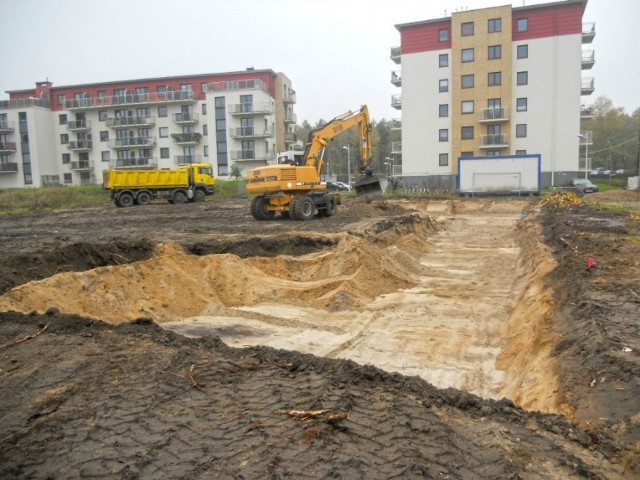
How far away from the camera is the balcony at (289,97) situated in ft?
226

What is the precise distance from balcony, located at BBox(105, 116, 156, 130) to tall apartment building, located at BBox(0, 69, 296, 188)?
0.40 ft

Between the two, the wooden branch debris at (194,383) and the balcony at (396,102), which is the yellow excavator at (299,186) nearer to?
the wooden branch debris at (194,383)

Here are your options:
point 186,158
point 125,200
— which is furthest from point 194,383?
point 186,158

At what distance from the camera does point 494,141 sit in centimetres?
4856

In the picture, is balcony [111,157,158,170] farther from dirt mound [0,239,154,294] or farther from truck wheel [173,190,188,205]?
dirt mound [0,239,154,294]

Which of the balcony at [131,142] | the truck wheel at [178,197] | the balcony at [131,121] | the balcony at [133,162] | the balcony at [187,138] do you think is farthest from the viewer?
the balcony at [133,162]

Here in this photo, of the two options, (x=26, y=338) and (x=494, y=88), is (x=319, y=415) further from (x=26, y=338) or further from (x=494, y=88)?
(x=494, y=88)

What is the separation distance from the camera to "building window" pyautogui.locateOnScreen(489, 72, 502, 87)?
159 ft

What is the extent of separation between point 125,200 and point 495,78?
35.7m

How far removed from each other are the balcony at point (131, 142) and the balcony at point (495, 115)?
127 ft

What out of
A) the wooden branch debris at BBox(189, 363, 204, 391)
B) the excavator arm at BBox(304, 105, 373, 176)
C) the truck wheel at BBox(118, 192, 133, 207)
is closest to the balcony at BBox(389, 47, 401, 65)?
the truck wheel at BBox(118, 192, 133, 207)

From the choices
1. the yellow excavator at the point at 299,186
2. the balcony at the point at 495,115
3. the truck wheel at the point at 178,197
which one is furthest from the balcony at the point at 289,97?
the yellow excavator at the point at 299,186

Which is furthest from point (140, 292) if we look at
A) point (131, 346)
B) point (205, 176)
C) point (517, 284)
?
point (205, 176)

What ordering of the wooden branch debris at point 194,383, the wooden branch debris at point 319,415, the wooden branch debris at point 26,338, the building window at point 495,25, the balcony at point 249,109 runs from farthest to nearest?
1. the balcony at point 249,109
2. the building window at point 495,25
3. the wooden branch debris at point 26,338
4. the wooden branch debris at point 194,383
5. the wooden branch debris at point 319,415
